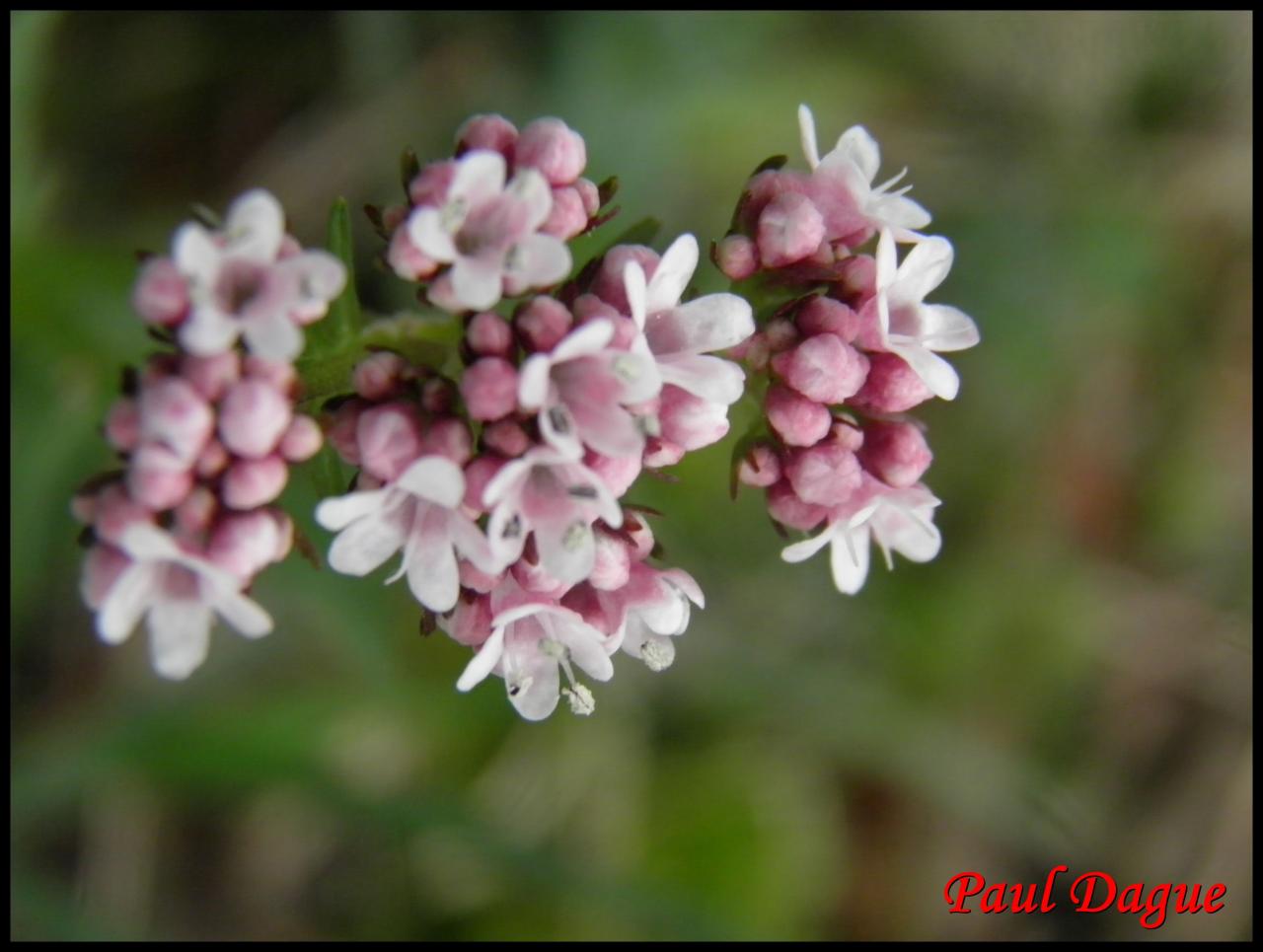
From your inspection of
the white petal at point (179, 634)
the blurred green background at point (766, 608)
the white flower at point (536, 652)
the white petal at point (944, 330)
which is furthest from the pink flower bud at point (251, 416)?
the blurred green background at point (766, 608)

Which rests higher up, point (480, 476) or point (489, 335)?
point (489, 335)

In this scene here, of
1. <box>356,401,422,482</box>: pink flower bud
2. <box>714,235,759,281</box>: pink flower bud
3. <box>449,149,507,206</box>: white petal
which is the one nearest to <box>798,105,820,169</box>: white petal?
<box>714,235,759,281</box>: pink flower bud

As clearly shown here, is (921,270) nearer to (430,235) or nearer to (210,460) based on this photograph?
(430,235)

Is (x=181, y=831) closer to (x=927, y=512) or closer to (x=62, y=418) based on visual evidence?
(x=62, y=418)

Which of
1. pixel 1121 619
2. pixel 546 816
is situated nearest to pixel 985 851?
pixel 1121 619

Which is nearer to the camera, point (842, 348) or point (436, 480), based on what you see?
point (436, 480)

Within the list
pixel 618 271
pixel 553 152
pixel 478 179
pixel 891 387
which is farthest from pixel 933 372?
pixel 478 179

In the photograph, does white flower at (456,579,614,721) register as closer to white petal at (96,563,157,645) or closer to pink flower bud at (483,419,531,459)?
pink flower bud at (483,419,531,459)
